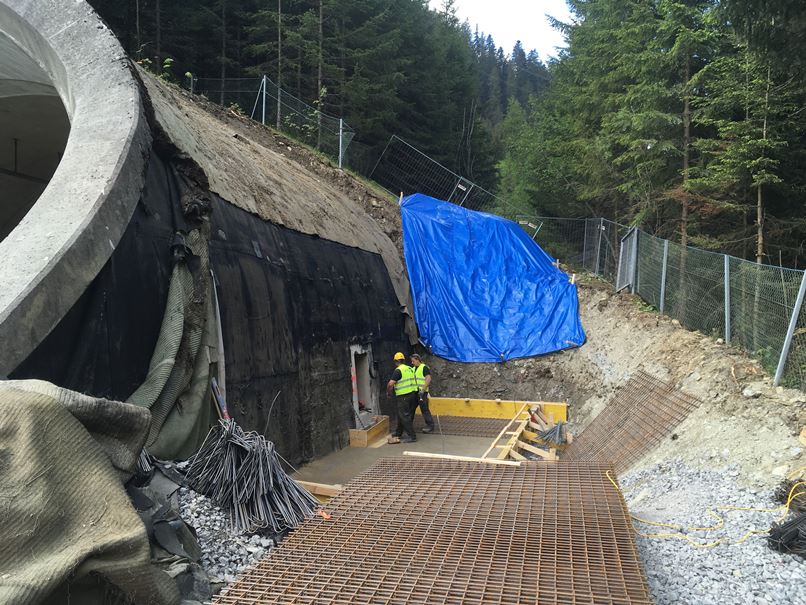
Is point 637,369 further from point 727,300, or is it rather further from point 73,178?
point 73,178

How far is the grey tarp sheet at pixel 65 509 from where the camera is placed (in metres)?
2.68

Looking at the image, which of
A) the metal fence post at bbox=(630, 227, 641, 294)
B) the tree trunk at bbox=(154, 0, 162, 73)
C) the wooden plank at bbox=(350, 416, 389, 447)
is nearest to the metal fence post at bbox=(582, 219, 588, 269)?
the metal fence post at bbox=(630, 227, 641, 294)

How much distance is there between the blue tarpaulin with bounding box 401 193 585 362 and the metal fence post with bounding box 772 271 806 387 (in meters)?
6.23

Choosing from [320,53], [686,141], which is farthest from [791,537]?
[320,53]

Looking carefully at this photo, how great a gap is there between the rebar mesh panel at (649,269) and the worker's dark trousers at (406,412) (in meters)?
5.62

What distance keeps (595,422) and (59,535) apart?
360 inches

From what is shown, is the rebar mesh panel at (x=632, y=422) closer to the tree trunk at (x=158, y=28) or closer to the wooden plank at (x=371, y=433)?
the wooden plank at (x=371, y=433)

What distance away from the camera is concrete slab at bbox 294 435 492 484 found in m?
7.68

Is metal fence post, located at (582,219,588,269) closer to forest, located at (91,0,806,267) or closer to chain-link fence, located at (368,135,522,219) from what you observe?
forest, located at (91,0,806,267)

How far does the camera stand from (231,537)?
14.4ft

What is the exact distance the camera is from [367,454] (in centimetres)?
912

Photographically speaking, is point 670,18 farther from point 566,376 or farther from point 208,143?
point 208,143

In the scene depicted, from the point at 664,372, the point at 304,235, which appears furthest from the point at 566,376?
the point at 304,235

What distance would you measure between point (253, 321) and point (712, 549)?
5.19m
